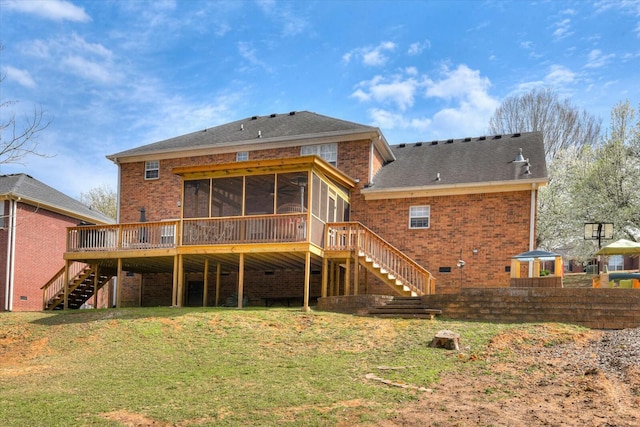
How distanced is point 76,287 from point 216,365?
12.5 metres

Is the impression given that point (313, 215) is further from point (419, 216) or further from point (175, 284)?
point (175, 284)

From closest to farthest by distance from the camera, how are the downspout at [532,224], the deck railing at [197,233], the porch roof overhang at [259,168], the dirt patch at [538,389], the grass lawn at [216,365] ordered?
the dirt patch at [538,389]
the grass lawn at [216,365]
the porch roof overhang at [259,168]
the deck railing at [197,233]
the downspout at [532,224]

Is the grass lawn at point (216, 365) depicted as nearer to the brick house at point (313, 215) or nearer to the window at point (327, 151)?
the brick house at point (313, 215)

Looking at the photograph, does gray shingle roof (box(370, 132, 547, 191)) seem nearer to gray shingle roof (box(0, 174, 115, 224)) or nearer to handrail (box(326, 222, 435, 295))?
handrail (box(326, 222, 435, 295))

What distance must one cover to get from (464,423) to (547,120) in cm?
3483

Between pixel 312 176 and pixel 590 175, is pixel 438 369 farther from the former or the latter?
pixel 590 175

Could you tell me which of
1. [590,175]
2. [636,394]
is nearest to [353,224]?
[636,394]

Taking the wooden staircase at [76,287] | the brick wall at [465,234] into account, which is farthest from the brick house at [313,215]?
the wooden staircase at [76,287]

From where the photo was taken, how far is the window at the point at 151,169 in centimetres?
2428

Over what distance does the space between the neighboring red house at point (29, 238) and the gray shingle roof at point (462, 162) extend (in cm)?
1371

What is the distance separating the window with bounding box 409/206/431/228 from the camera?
20567 millimetres

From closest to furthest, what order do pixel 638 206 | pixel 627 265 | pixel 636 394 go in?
pixel 636 394 → pixel 638 206 → pixel 627 265

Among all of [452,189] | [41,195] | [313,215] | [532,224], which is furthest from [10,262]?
[532,224]

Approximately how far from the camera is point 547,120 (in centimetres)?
3928
